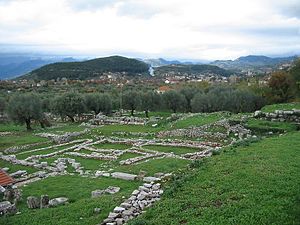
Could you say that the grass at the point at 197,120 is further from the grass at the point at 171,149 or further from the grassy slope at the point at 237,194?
the grassy slope at the point at 237,194

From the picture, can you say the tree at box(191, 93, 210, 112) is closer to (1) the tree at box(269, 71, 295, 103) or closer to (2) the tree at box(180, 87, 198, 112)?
(2) the tree at box(180, 87, 198, 112)

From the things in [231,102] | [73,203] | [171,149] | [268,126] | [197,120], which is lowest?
[171,149]

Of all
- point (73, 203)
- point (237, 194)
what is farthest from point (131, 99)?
point (237, 194)

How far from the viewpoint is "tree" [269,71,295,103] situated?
209 ft

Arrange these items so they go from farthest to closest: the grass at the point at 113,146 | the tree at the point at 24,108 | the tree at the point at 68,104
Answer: the tree at the point at 68,104, the tree at the point at 24,108, the grass at the point at 113,146

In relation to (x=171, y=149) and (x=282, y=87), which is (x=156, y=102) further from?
(x=171, y=149)

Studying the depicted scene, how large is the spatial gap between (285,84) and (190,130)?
32.3 metres

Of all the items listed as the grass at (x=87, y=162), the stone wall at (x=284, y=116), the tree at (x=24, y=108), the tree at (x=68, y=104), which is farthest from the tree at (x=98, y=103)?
the stone wall at (x=284, y=116)

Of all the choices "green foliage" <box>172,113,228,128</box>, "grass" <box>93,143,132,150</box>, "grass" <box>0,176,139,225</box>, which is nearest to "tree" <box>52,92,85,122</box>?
"green foliage" <box>172,113,228,128</box>

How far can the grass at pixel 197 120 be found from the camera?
139 feet

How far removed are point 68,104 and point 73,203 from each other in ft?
151

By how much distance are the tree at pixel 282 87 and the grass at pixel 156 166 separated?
42761 mm

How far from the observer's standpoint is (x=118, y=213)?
15.0 meters

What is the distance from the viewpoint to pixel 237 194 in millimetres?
14742
